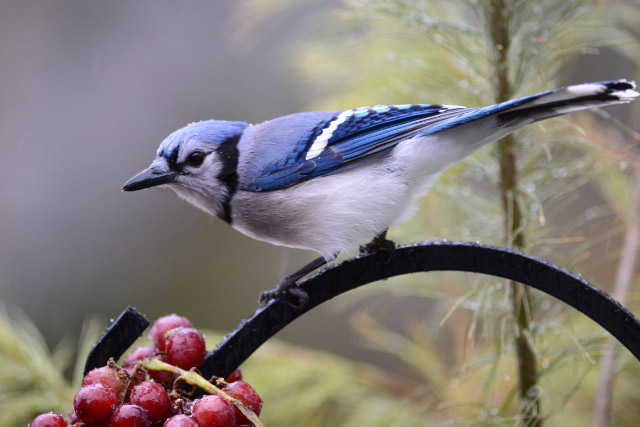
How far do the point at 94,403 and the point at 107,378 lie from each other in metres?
0.05

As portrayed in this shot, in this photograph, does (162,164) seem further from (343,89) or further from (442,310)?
(442,310)

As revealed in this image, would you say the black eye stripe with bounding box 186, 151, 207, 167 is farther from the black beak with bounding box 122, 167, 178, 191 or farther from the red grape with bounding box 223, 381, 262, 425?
the red grape with bounding box 223, 381, 262, 425

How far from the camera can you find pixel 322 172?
1303 millimetres

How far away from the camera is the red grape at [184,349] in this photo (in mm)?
949

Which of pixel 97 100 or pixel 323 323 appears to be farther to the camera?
pixel 97 100

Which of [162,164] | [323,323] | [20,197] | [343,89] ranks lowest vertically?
[323,323]

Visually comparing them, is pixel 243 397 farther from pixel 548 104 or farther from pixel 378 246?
pixel 548 104

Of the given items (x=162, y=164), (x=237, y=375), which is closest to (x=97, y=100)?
(x=162, y=164)

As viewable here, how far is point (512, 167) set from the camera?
1.29 metres

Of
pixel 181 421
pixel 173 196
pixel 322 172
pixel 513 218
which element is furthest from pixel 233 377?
pixel 173 196

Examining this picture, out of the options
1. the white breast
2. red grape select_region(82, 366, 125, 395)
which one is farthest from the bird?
red grape select_region(82, 366, 125, 395)

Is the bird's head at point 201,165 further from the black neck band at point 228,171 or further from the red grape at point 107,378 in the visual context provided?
the red grape at point 107,378

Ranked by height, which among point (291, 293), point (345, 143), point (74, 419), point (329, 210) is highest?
point (345, 143)

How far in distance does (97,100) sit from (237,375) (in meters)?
3.23
